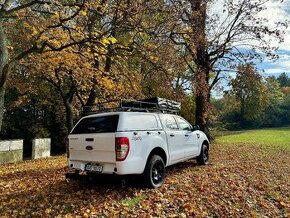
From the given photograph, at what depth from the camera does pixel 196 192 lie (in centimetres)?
744

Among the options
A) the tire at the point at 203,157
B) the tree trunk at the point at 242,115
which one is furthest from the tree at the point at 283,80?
the tire at the point at 203,157

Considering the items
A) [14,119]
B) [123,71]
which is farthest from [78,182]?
[14,119]

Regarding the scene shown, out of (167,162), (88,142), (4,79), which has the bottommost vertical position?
(167,162)

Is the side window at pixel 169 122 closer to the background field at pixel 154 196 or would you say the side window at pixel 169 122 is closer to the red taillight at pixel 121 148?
the background field at pixel 154 196

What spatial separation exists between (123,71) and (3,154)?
7612mm

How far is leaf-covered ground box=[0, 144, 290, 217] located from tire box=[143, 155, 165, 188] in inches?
6.7

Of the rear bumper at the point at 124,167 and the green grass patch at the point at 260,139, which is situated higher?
the rear bumper at the point at 124,167

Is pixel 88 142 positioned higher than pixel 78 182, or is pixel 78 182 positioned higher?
pixel 88 142

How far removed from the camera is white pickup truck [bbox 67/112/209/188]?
6562 mm

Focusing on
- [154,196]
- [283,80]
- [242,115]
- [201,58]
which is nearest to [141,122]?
[154,196]

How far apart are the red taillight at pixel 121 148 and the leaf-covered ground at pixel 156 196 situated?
1012 mm

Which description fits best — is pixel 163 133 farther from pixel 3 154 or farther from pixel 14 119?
pixel 14 119

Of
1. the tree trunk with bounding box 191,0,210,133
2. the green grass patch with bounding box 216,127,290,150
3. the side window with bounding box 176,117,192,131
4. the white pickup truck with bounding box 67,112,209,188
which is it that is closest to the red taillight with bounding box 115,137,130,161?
the white pickup truck with bounding box 67,112,209,188

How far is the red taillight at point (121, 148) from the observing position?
6473 millimetres
